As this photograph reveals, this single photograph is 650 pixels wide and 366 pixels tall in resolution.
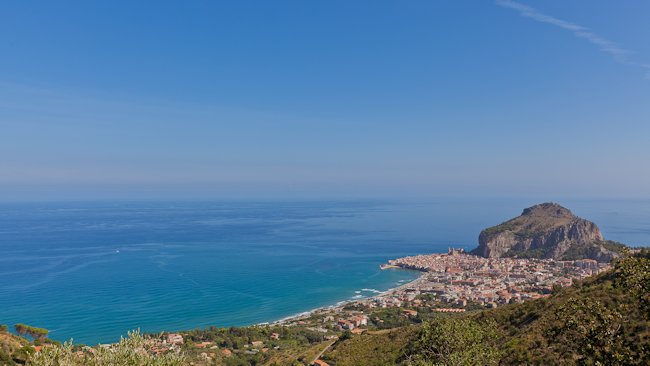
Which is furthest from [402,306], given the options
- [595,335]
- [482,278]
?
[595,335]

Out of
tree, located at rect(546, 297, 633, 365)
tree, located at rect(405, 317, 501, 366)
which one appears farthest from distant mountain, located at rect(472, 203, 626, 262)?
tree, located at rect(546, 297, 633, 365)

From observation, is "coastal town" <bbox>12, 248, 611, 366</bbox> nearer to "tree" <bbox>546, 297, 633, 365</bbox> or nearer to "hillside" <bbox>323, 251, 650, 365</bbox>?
"hillside" <bbox>323, 251, 650, 365</bbox>

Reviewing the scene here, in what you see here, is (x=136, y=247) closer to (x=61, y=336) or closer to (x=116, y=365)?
(x=61, y=336)

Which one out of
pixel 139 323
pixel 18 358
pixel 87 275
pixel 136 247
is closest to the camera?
pixel 18 358

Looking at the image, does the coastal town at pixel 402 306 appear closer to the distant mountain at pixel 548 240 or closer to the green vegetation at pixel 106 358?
the green vegetation at pixel 106 358

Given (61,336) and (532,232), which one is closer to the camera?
(61,336)

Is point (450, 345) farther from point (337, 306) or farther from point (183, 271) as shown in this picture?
point (183, 271)

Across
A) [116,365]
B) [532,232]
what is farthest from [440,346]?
[532,232]
